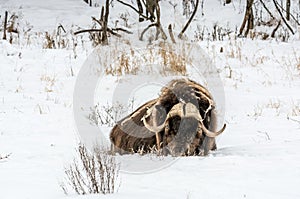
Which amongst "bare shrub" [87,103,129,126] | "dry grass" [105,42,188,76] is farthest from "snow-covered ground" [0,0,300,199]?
"dry grass" [105,42,188,76]

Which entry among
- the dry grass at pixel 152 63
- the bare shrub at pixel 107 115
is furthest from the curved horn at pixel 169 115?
the dry grass at pixel 152 63

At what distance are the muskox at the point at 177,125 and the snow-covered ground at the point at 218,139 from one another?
0.21 metres

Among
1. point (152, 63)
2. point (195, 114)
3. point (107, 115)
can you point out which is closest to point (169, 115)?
point (195, 114)

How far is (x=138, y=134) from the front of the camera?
502cm

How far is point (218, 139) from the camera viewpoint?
5.49 meters

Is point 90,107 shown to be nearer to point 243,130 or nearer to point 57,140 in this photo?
point 57,140

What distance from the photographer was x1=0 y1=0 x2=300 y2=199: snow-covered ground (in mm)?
3346

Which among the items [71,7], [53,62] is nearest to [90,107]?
[53,62]

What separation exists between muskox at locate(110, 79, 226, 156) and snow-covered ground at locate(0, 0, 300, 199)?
0.70 feet

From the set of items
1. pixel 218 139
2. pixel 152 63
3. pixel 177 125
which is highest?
pixel 152 63

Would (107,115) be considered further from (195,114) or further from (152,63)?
(152,63)

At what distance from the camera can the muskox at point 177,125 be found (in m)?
4.36

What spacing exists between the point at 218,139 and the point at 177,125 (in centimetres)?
126

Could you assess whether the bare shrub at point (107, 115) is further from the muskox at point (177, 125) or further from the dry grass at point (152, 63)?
the dry grass at point (152, 63)
